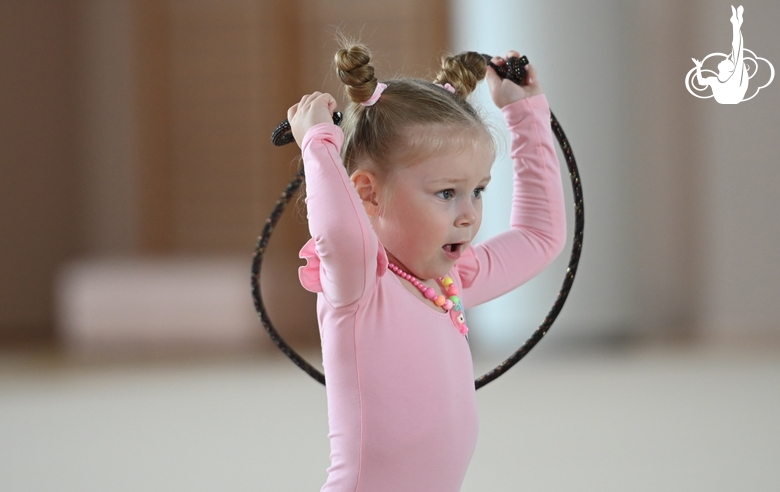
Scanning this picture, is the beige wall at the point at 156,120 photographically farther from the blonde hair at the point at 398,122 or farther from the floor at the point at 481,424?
the blonde hair at the point at 398,122

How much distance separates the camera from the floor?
210 cm

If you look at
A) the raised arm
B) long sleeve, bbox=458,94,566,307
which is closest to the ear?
the raised arm

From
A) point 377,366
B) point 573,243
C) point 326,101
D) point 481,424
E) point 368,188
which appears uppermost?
point 326,101

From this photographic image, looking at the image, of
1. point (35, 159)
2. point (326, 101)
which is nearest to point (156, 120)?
point (35, 159)

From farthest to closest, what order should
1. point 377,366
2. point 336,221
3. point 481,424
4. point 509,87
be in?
1. point 481,424
2. point 509,87
3. point 377,366
4. point 336,221

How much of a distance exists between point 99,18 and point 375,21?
171 centimetres

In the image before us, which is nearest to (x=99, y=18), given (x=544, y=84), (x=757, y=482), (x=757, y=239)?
(x=544, y=84)

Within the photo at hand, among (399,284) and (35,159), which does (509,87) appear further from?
(35,159)

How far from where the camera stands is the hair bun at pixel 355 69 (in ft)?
3.39

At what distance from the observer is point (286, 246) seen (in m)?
5.34

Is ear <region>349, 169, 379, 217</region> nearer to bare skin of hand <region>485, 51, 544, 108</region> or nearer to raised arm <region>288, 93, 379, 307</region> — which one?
raised arm <region>288, 93, 379, 307</region>

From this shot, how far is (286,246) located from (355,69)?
14.3ft

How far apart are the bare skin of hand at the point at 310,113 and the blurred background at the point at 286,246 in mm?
1265

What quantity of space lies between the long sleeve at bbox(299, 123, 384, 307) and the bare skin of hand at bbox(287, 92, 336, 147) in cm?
2
